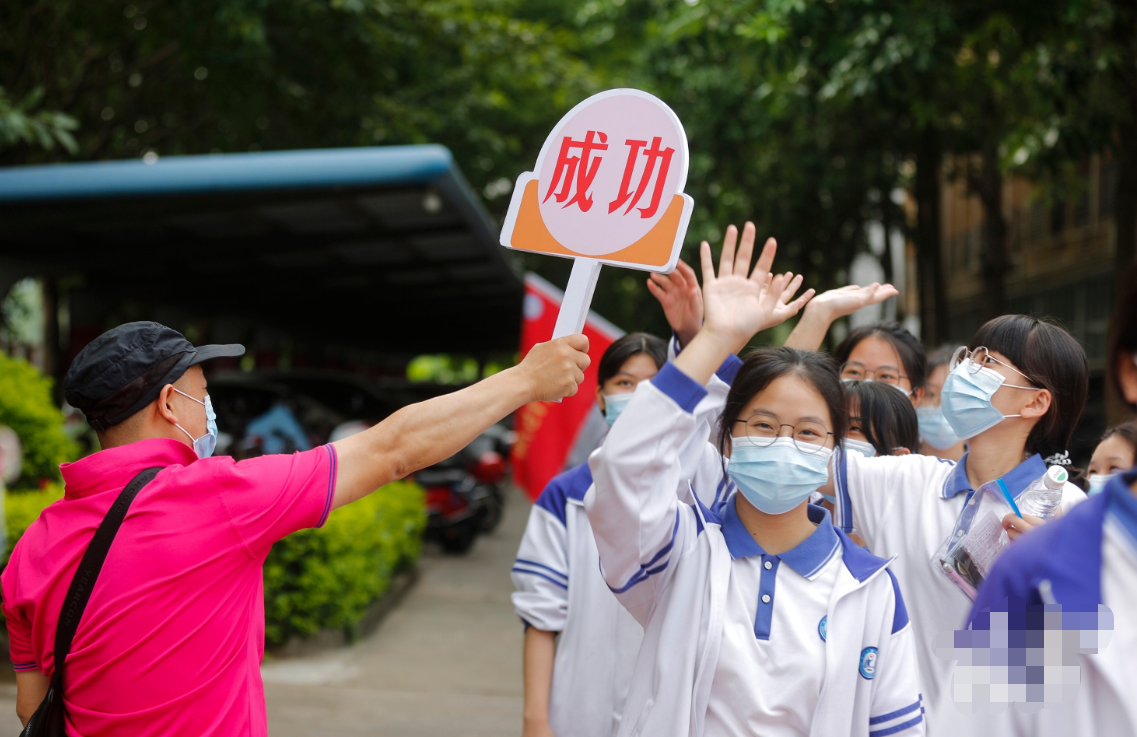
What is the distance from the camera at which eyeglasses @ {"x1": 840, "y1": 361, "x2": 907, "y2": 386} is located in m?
3.14

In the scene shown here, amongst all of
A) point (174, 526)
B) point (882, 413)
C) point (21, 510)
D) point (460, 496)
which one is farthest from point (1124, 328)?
point (460, 496)

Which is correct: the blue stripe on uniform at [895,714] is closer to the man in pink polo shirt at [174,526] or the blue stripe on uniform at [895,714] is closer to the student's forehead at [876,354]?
the man in pink polo shirt at [174,526]

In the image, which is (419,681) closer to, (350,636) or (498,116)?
(350,636)

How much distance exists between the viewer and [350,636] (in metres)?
6.38

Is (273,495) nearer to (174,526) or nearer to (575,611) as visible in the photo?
(174,526)

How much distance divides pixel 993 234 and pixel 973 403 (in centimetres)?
1120

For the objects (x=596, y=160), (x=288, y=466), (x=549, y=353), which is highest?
(x=596, y=160)

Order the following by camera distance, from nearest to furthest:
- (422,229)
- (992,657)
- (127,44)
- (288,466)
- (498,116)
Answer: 1. (992,657)
2. (288,466)
3. (127,44)
4. (422,229)
5. (498,116)

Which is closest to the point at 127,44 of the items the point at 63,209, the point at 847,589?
the point at 63,209

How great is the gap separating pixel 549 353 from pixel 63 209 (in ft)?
24.3

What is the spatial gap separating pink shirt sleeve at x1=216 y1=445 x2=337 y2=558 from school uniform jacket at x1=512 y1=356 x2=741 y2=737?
770 mm

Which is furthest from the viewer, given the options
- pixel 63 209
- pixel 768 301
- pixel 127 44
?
pixel 127 44

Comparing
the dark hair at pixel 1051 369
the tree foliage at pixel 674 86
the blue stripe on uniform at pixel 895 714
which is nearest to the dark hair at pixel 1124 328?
the blue stripe on uniform at pixel 895 714

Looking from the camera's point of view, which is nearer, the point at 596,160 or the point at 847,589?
the point at 847,589
